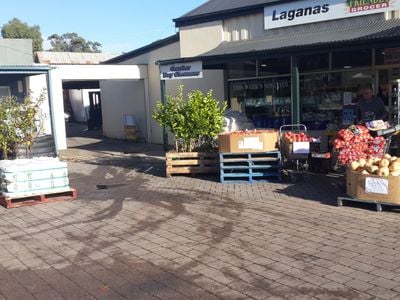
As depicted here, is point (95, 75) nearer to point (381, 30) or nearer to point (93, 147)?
point (93, 147)

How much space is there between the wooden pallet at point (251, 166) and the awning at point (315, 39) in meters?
2.86

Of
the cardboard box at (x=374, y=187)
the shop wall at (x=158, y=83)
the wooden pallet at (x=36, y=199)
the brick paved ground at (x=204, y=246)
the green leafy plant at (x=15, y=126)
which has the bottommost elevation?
the brick paved ground at (x=204, y=246)

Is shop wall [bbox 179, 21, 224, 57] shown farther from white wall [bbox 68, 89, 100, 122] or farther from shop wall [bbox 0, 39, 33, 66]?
white wall [bbox 68, 89, 100, 122]

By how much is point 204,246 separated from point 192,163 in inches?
211

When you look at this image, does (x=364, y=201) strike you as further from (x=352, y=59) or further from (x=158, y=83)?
(x=158, y=83)

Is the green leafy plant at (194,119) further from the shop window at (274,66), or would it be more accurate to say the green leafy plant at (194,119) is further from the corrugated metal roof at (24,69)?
the corrugated metal roof at (24,69)

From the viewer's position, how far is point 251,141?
9.98m

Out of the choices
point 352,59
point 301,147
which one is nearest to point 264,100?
point 352,59

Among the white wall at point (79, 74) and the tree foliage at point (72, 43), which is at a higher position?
the tree foliage at point (72, 43)

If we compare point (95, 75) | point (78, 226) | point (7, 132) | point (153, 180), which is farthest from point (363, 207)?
point (95, 75)

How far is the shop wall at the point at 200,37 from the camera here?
1519cm

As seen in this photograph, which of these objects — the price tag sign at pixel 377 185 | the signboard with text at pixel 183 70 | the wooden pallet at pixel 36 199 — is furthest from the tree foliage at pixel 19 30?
the price tag sign at pixel 377 185

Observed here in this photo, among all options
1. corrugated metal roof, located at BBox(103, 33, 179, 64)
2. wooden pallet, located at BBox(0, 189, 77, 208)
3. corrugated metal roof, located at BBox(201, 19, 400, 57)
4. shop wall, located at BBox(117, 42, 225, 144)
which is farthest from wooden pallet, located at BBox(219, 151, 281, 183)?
corrugated metal roof, located at BBox(103, 33, 179, 64)

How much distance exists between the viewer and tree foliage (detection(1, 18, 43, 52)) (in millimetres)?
74312
